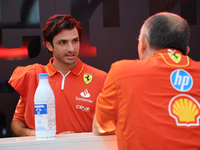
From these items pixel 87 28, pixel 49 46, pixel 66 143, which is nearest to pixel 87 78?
pixel 49 46

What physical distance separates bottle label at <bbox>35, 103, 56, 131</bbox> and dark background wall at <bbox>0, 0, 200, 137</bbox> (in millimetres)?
1455

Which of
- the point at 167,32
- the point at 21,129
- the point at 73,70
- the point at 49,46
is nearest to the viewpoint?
the point at 167,32

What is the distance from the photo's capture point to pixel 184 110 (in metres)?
1.05

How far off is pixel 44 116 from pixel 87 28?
161 cm

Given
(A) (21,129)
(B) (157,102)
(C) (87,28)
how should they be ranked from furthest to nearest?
(C) (87,28) → (A) (21,129) → (B) (157,102)

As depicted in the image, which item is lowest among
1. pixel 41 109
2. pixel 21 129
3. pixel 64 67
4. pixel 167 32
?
pixel 21 129

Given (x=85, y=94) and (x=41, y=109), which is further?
(x=85, y=94)

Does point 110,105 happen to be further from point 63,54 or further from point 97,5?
point 97,5

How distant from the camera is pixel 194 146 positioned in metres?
1.04

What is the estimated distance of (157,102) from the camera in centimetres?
105

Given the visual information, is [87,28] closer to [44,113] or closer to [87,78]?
[87,78]

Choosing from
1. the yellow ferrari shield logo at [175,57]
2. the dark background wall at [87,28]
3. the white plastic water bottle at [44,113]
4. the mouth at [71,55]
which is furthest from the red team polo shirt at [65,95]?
the yellow ferrari shield logo at [175,57]

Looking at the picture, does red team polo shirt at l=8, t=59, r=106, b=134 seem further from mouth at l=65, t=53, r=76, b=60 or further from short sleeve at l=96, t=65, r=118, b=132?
short sleeve at l=96, t=65, r=118, b=132

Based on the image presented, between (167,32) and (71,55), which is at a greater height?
(167,32)
